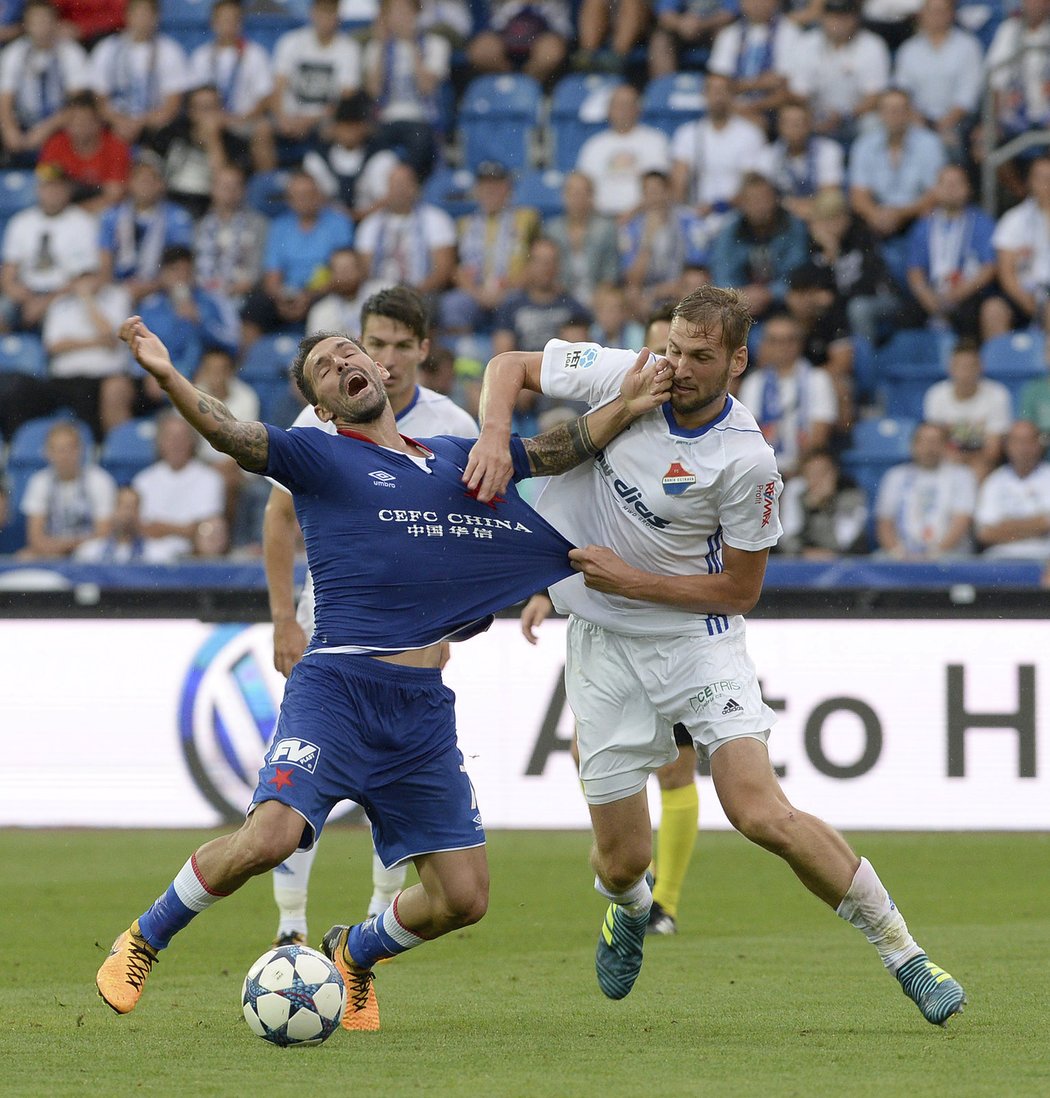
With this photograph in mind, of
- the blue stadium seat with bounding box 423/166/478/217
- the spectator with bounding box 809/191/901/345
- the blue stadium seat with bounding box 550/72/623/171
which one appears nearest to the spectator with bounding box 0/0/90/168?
the blue stadium seat with bounding box 423/166/478/217

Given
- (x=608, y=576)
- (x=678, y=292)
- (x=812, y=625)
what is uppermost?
(x=608, y=576)

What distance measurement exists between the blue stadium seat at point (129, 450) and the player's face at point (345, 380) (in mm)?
8839

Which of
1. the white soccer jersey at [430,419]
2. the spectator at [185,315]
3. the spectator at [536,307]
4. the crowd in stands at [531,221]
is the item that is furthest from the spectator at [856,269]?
the white soccer jersey at [430,419]

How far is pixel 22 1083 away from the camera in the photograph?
194 inches

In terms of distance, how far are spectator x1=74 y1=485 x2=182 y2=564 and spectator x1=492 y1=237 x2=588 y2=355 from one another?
3049 mm

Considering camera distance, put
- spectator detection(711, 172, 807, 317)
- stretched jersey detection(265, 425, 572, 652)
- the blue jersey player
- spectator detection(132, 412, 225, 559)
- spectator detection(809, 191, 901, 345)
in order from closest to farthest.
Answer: the blue jersey player
stretched jersey detection(265, 425, 572, 652)
spectator detection(132, 412, 225, 559)
spectator detection(711, 172, 807, 317)
spectator detection(809, 191, 901, 345)

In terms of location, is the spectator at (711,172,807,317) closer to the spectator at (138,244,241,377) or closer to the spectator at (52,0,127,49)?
the spectator at (138,244,241,377)

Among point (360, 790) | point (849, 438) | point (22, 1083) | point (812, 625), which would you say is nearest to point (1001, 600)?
point (812, 625)

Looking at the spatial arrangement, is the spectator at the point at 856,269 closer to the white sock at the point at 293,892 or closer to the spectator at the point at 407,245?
the spectator at the point at 407,245

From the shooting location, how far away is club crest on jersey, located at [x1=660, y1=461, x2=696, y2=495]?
6109 millimetres

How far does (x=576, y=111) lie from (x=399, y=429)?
10209 mm

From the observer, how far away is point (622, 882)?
638cm

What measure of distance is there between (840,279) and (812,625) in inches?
182

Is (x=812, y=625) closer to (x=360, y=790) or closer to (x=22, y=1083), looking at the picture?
(x=360, y=790)
